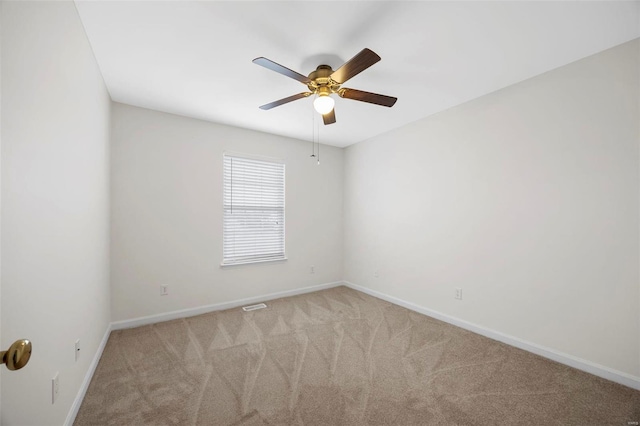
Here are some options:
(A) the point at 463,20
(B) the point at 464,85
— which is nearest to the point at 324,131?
(B) the point at 464,85

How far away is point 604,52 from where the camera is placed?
211cm

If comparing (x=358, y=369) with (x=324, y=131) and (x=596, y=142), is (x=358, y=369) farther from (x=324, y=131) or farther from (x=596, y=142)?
(x=324, y=131)

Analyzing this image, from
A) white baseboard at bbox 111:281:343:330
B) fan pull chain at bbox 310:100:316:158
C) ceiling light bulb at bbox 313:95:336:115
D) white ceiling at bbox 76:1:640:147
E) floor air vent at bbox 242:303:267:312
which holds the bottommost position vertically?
floor air vent at bbox 242:303:267:312

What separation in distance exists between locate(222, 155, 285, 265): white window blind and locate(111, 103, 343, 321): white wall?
12 cm

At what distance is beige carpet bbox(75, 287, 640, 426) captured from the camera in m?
1.71

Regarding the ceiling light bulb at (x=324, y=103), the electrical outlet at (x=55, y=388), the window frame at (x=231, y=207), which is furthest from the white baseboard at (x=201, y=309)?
the ceiling light bulb at (x=324, y=103)

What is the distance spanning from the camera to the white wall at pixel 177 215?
3.03 metres

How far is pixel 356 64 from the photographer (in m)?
1.80

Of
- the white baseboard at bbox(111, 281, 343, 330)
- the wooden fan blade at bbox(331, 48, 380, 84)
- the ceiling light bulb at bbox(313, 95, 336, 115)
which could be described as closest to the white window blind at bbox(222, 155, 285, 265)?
the white baseboard at bbox(111, 281, 343, 330)

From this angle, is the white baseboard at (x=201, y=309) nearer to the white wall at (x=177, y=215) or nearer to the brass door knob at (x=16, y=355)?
the white wall at (x=177, y=215)

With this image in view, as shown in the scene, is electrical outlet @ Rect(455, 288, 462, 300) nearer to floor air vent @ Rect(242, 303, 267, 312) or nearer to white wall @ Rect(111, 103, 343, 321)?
white wall @ Rect(111, 103, 343, 321)

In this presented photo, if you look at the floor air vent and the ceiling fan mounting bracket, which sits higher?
the ceiling fan mounting bracket

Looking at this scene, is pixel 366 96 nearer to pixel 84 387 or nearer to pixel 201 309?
pixel 84 387

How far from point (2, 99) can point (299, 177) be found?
3.50 meters
